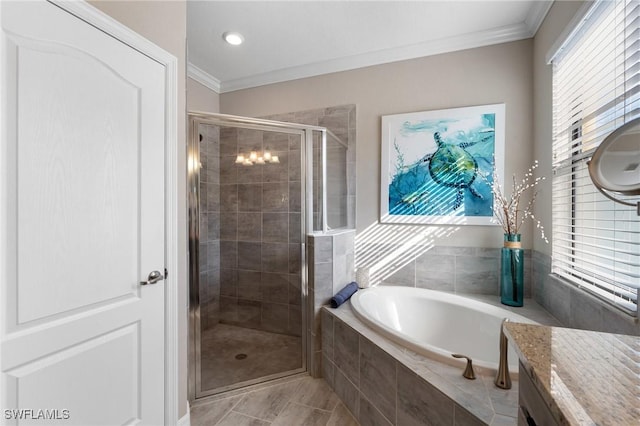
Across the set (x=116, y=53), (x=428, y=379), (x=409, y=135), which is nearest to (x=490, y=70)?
(x=409, y=135)

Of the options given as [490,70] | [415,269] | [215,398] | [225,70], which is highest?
[225,70]

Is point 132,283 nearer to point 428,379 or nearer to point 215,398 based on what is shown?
point 215,398

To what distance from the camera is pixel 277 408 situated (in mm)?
1774

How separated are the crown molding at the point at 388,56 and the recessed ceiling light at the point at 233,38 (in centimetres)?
59

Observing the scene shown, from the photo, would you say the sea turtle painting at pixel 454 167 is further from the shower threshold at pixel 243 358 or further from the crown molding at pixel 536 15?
the shower threshold at pixel 243 358

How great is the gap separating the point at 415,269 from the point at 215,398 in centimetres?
179

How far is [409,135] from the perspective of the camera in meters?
2.51

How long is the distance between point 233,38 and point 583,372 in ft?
9.06

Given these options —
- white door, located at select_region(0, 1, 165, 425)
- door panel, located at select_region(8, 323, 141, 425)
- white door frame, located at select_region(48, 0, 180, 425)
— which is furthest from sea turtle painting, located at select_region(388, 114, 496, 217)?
door panel, located at select_region(8, 323, 141, 425)

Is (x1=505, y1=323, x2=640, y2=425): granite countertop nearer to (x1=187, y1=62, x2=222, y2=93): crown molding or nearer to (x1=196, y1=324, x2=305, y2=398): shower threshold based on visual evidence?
(x1=196, y1=324, x2=305, y2=398): shower threshold

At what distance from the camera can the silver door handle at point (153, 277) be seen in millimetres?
1379

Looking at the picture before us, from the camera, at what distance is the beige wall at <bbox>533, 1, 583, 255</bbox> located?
1888 mm

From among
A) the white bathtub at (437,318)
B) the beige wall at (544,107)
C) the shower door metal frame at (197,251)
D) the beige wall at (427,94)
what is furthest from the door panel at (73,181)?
the beige wall at (544,107)

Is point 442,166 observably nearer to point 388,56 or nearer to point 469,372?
point 388,56
